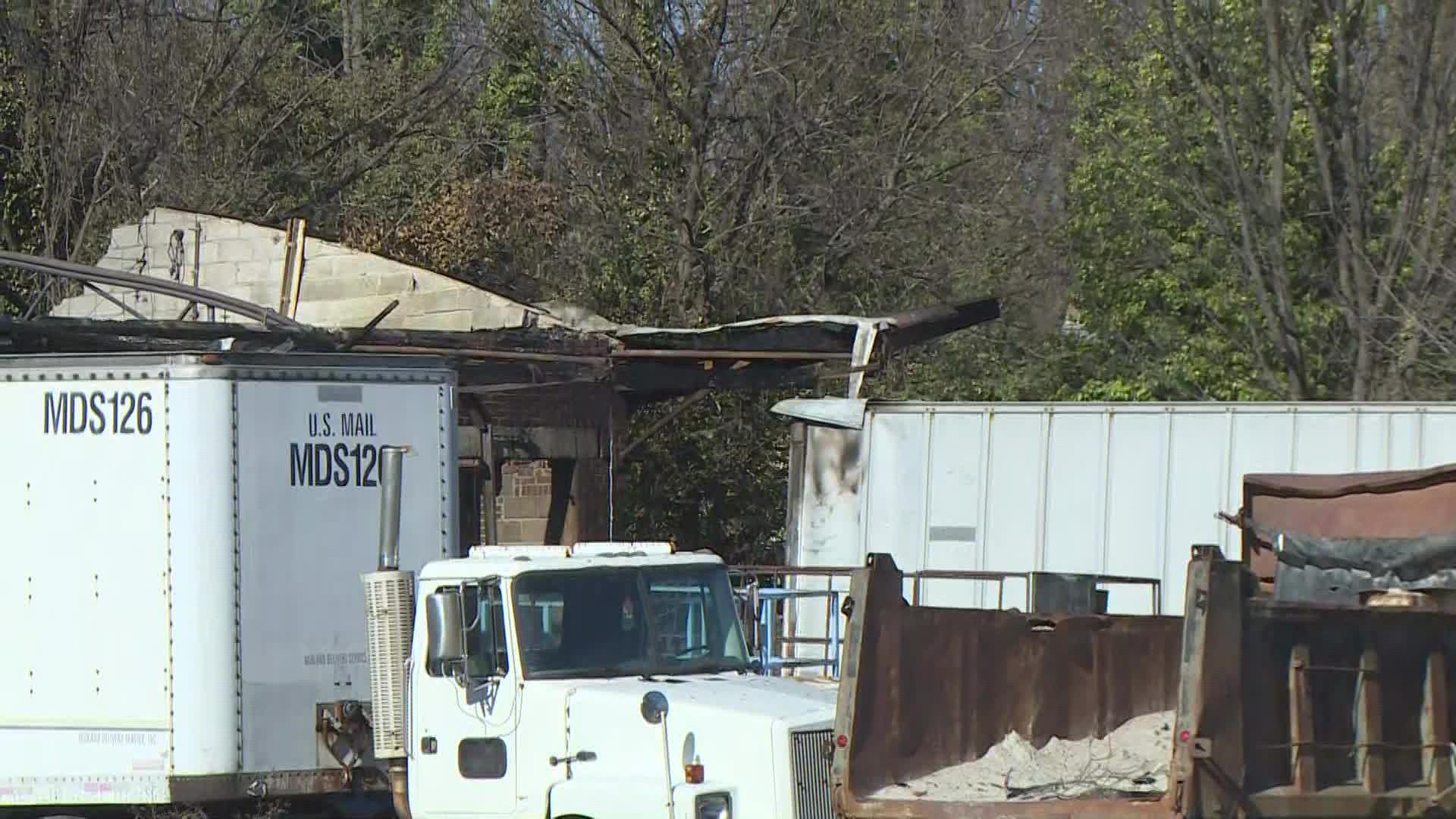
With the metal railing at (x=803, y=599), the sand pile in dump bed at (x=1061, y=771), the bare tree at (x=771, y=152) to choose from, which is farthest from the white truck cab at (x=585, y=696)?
the bare tree at (x=771, y=152)

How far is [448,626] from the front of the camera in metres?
8.65

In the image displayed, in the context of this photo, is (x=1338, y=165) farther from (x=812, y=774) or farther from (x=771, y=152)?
(x=812, y=774)

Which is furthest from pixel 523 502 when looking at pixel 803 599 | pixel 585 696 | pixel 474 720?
pixel 585 696

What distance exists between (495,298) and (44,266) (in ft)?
16.6

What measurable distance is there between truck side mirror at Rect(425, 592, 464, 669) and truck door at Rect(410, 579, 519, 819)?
0.12 feet

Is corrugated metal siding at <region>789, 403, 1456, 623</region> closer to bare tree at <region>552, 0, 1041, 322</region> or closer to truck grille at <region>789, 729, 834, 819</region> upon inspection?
truck grille at <region>789, 729, 834, 819</region>

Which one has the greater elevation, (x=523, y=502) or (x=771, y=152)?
(x=771, y=152)

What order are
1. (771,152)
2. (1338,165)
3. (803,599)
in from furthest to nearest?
(771,152), (1338,165), (803,599)

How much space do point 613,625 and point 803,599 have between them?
22.1 feet

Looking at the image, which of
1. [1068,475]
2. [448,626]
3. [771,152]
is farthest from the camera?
[771,152]

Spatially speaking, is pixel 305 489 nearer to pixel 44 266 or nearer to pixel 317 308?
pixel 44 266

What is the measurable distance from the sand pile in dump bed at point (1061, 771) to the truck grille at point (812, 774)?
1.85 ft

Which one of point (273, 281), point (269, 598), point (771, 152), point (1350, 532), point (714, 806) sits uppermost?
point (771, 152)

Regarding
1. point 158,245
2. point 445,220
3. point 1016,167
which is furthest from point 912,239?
point 158,245
